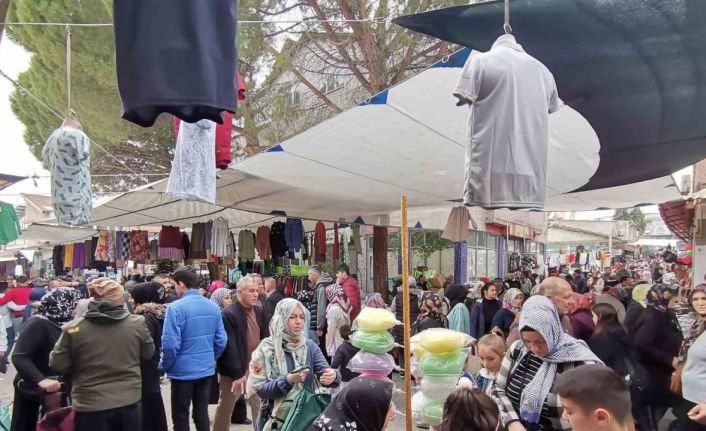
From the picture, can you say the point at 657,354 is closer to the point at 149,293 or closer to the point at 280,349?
the point at 280,349

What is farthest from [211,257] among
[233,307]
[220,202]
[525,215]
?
[525,215]

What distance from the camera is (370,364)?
357cm

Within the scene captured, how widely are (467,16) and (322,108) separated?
8.77 m

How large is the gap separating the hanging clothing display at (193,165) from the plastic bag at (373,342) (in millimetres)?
1981

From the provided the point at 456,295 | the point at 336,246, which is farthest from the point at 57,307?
the point at 336,246

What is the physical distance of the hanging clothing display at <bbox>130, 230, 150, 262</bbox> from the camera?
10953 millimetres

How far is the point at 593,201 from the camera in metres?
8.35

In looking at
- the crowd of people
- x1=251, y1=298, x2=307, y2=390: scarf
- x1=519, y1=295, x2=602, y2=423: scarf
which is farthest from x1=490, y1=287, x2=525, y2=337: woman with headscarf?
x1=519, y1=295, x2=602, y2=423: scarf

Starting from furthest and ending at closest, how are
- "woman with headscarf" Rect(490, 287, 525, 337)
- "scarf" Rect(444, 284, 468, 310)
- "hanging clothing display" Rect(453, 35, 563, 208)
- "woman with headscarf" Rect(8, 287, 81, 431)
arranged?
"scarf" Rect(444, 284, 468, 310) → "woman with headscarf" Rect(490, 287, 525, 337) → "woman with headscarf" Rect(8, 287, 81, 431) → "hanging clothing display" Rect(453, 35, 563, 208)

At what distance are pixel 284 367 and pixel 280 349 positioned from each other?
116 millimetres

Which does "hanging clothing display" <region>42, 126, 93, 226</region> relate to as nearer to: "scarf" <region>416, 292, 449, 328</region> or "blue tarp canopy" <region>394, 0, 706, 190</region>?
"blue tarp canopy" <region>394, 0, 706, 190</region>

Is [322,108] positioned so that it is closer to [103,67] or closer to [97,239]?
[103,67]

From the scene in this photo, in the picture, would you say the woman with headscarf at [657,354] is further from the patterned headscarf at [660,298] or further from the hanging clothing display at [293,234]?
the hanging clothing display at [293,234]

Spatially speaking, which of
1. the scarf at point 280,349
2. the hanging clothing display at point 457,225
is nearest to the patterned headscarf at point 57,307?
the scarf at point 280,349
